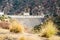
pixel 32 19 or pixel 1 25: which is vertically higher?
pixel 1 25

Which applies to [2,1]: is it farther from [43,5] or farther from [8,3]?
[43,5]

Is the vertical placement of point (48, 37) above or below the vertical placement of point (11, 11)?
above

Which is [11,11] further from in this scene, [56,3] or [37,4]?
[56,3]

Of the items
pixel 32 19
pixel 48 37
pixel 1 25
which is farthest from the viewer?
pixel 32 19

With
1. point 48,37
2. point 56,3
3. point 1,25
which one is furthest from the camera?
point 56,3

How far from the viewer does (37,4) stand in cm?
7706

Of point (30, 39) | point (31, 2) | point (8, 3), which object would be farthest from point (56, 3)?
point (30, 39)

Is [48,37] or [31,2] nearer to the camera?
[48,37]

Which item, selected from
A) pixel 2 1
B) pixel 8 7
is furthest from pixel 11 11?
pixel 2 1

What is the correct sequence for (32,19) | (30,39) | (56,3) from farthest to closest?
(56,3), (32,19), (30,39)

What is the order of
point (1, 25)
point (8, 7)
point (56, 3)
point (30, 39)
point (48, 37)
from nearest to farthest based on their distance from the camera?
point (30, 39) → point (48, 37) → point (1, 25) → point (56, 3) → point (8, 7)

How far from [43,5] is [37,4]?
2.21 metres

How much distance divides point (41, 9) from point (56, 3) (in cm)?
617

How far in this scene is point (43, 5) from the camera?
7638cm
